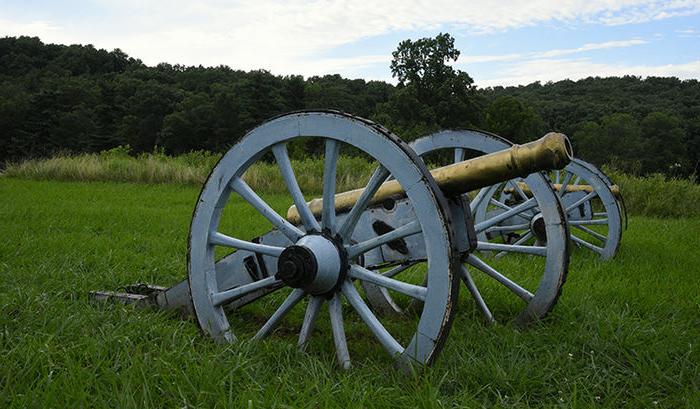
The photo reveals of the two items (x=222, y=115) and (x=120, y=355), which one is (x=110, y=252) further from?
(x=222, y=115)

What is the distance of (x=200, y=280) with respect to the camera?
2.87 meters

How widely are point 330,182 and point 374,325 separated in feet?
2.08

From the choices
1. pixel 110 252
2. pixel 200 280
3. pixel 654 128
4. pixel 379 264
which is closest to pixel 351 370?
→ pixel 379 264

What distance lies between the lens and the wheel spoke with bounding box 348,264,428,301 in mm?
2334

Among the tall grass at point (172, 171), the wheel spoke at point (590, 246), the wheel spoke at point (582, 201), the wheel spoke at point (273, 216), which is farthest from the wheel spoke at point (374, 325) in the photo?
the tall grass at point (172, 171)

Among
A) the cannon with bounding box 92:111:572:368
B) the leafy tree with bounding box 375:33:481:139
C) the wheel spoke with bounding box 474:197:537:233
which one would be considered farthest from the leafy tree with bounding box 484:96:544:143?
the cannon with bounding box 92:111:572:368

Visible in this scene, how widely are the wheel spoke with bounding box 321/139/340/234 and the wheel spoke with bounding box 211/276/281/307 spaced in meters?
0.37

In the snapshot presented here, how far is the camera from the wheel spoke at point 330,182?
2.55 meters

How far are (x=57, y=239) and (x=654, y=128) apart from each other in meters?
44.3

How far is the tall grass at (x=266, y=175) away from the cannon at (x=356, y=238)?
8.55 metres

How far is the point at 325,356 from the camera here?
2799 millimetres

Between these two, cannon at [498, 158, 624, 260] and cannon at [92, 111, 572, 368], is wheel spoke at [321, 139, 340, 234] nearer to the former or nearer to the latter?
cannon at [92, 111, 572, 368]

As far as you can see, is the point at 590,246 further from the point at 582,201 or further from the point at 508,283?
the point at 508,283

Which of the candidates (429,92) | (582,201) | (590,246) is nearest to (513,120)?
(429,92)
